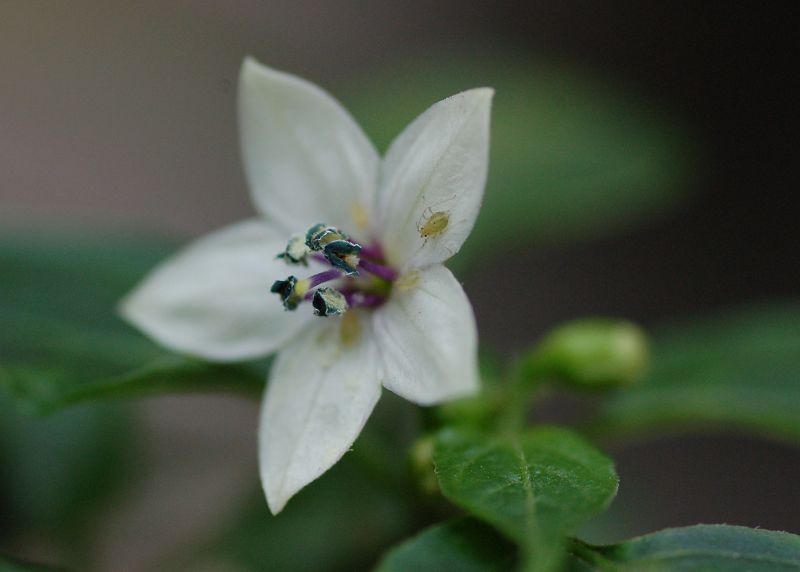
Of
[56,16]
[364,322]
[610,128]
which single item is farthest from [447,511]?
[56,16]

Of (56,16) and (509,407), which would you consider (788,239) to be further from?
(56,16)

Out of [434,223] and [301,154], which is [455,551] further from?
[301,154]

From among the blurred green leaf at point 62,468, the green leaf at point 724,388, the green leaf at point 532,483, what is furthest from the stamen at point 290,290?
the blurred green leaf at point 62,468

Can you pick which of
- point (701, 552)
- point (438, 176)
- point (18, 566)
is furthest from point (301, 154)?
point (701, 552)

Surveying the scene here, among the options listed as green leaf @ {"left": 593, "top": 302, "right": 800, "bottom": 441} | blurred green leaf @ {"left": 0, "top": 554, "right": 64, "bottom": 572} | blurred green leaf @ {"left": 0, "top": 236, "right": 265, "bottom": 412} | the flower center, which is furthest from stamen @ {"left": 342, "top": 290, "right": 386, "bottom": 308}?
green leaf @ {"left": 593, "top": 302, "right": 800, "bottom": 441}

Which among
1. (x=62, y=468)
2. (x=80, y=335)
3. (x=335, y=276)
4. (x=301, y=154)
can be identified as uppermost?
(x=301, y=154)

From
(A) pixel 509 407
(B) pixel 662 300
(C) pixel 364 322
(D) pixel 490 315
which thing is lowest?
(D) pixel 490 315

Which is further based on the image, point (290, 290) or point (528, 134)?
point (528, 134)
